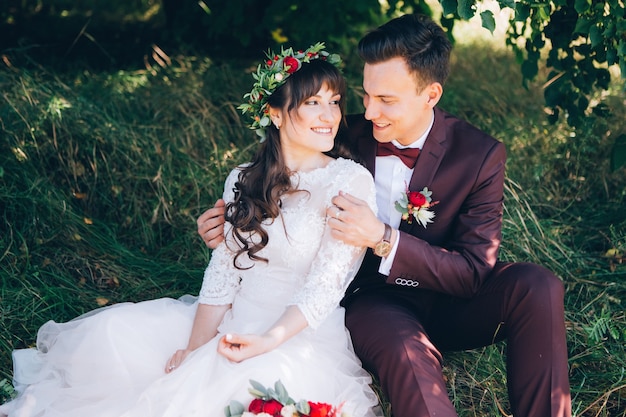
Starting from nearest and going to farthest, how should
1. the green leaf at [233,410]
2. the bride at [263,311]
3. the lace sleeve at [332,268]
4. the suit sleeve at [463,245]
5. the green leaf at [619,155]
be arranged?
the green leaf at [233,410], the bride at [263,311], the lace sleeve at [332,268], the suit sleeve at [463,245], the green leaf at [619,155]

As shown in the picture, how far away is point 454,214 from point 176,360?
1.49m

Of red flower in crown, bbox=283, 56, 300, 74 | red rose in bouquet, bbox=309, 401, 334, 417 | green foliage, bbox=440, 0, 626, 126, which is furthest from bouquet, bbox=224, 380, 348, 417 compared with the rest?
green foliage, bbox=440, 0, 626, 126

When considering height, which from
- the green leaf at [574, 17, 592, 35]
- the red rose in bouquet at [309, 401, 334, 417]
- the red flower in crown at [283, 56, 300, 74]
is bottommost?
the red rose in bouquet at [309, 401, 334, 417]

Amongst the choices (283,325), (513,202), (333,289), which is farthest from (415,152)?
(513,202)

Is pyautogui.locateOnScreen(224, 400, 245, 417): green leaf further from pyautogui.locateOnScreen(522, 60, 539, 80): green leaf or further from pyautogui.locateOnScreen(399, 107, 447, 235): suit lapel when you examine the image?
pyautogui.locateOnScreen(522, 60, 539, 80): green leaf

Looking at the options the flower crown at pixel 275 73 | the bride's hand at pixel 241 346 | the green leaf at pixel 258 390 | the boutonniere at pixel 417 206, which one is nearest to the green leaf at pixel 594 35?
the boutonniere at pixel 417 206

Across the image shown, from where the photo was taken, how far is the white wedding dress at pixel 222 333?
2.97 m

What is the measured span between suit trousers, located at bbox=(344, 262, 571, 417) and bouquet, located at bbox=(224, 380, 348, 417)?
0.35m

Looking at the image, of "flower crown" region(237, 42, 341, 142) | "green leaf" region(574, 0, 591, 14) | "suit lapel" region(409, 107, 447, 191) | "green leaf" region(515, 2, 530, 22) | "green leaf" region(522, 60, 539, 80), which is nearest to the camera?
"flower crown" region(237, 42, 341, 142)

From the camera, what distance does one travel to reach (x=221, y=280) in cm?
354

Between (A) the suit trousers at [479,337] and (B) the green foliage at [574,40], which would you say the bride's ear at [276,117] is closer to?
(A) the suit trousers at [479,337]

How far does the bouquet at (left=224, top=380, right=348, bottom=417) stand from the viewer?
8.79 ft

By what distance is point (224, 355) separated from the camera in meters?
3.01

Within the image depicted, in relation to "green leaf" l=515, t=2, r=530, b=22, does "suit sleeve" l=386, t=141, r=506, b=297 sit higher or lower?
lower
